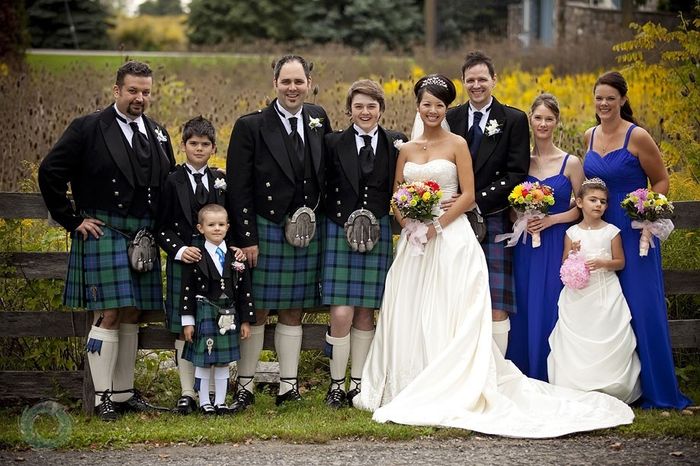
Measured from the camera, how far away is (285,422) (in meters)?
5.88

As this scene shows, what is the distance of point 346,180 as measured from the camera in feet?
20.2

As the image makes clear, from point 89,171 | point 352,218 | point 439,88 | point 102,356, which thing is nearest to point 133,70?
point 89,171

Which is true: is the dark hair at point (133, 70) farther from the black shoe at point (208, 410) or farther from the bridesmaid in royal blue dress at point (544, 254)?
the bridesmaid in royal blue dress at point (544, 254)

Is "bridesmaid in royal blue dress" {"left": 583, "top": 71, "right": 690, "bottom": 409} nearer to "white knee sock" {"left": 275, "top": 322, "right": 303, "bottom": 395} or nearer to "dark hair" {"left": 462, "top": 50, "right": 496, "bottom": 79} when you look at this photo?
"dark hair" {"left": 462, "top": 50, "right": 496, "bottom": 79}

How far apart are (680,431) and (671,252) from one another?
6.36 feet

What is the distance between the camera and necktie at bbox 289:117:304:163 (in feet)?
20.1

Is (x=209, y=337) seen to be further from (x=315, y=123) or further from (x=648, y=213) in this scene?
(x=648, y=213)

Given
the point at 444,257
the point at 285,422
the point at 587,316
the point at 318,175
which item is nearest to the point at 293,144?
the point at 318,175

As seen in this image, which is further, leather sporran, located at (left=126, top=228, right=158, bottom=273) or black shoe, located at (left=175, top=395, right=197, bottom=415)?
black shoe, located at (left=175, top=395, right=197, bottom=415)

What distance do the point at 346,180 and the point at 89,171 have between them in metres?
1.53

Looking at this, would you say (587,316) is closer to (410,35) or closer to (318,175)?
(318,175)

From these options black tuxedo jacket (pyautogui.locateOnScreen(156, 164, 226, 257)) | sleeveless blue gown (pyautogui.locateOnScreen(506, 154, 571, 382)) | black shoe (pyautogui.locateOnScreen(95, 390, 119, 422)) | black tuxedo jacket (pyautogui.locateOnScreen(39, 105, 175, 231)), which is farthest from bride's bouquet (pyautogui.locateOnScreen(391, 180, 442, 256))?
black shoe (pyautogui.locateOnScreen(95, 390, 119, 422))

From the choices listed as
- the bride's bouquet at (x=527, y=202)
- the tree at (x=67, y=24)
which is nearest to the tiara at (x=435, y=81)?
the bride's bouquet at (x=527, y=202)

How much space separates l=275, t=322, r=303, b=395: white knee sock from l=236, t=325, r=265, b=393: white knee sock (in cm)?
11
